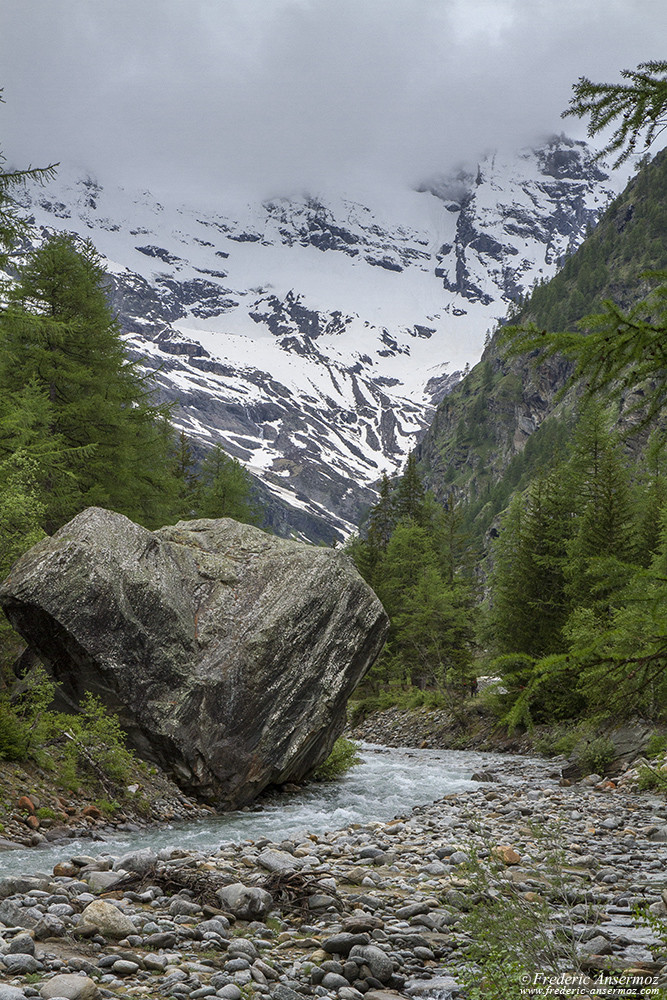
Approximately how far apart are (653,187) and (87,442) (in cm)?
14358

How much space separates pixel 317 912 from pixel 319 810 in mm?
6467

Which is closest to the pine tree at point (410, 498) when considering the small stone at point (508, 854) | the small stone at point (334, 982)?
the small stone at point (508, 854)

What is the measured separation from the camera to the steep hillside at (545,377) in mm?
119750

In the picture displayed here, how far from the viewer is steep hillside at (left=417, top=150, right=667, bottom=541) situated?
393 feet

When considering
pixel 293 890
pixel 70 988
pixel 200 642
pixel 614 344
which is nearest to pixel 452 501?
pixel 200 642

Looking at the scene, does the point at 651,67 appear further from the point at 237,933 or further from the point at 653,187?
the point at 653,187

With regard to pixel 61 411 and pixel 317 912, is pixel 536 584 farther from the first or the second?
pixel 317 912

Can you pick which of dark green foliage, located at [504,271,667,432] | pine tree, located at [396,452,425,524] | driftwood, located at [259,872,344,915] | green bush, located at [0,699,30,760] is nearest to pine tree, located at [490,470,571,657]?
green bush, located at [0,699,30,760]

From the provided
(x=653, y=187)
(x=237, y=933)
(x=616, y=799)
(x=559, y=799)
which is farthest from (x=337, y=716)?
(x=653, y=187)

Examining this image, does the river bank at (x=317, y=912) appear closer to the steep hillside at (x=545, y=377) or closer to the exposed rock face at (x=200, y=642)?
the exposed rock face at (x=200, y=642)

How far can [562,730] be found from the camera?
2075 cm

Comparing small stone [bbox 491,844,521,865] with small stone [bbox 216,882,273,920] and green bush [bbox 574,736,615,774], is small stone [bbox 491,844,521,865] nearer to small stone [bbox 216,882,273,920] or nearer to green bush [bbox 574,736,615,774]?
small stone [bbox 216,882,273,920]

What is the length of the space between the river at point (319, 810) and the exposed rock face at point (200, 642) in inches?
32.0

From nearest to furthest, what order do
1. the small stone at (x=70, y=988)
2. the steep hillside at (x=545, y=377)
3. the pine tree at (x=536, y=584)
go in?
the small stone at (x=70, y=988) → the pine tree at (x=536, y=584) → the steep hillside at (x=545, y=377)
